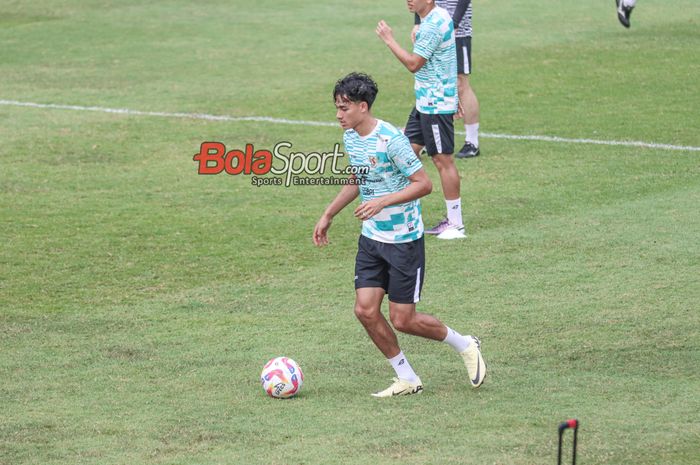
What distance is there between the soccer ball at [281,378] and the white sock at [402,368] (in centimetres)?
67

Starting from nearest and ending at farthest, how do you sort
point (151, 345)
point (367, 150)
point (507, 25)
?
point (367, 150), point (151, 345), point (507, 25)

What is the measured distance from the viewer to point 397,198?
8.28 metres

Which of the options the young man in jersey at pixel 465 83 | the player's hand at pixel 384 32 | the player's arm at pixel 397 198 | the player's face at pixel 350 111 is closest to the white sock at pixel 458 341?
the player's arm at pixel 397 198

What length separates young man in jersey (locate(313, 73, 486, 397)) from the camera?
8.36 meters

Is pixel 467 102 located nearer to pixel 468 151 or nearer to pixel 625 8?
pixel 468 151

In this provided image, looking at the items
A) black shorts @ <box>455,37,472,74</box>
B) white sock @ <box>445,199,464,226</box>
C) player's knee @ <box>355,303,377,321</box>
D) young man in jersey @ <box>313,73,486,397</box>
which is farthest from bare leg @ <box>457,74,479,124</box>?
player's knee @ <box>355,303,377,321</box>

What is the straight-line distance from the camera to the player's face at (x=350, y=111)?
27.4 ft

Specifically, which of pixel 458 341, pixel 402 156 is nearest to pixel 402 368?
pixel 458 341

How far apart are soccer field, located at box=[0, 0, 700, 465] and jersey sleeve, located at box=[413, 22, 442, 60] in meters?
1.99

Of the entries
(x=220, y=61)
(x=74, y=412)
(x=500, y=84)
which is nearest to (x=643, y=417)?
(x=74, y=412)

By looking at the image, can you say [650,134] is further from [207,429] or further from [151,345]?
[207,429]

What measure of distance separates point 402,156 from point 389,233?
1.80ft

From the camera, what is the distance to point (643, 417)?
789cm

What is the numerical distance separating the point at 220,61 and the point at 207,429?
52.7 ft
